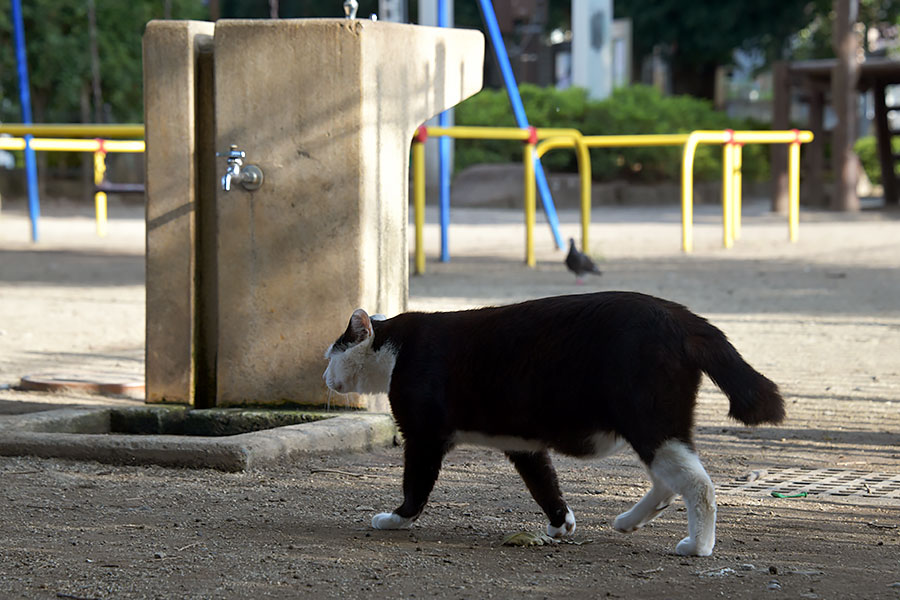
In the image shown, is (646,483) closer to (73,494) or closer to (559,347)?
(559,347)

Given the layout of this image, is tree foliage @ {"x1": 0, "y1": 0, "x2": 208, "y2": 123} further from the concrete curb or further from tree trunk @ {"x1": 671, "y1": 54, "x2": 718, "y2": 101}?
the concrete curb

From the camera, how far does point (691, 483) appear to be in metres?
3.43

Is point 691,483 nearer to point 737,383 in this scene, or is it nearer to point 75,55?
point 737,383

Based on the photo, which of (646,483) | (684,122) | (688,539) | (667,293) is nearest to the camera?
(688,539)

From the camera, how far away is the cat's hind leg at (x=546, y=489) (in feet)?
12.5

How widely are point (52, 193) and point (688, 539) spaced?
84.3 ft

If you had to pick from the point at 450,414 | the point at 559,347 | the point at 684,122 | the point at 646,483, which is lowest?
the point at 646,483

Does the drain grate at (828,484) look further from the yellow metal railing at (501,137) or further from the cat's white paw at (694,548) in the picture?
the yellow metal railing at (501,137)

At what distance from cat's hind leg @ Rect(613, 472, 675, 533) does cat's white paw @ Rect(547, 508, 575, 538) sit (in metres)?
0.14

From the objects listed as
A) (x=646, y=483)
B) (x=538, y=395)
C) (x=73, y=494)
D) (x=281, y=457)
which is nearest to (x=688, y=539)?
(x=538, y=395)

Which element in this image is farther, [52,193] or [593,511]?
[52,193]

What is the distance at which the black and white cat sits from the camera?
343 centimetres

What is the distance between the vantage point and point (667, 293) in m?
10.3

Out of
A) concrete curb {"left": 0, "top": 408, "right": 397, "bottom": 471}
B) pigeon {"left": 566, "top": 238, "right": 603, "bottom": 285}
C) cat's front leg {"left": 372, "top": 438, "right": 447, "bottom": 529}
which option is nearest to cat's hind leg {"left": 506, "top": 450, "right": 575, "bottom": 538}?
cat's front leg {"left": 372, "top": 438, "right": 447, "bottom": 529}
